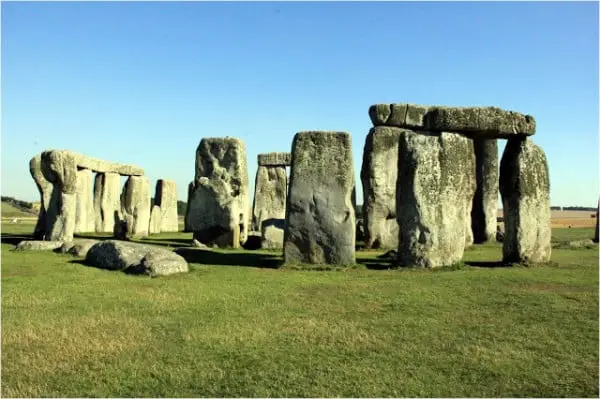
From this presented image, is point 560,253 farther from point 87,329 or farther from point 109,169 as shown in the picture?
point 109,169

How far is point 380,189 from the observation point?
16.6 m

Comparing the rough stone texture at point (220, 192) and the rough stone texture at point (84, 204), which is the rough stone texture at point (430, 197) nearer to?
the rough stone texture at point (220, 192)

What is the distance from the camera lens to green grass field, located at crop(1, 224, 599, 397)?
4445 millimetres

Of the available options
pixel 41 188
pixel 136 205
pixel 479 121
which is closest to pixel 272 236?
pixel 479 121

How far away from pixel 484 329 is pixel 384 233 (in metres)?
10.5

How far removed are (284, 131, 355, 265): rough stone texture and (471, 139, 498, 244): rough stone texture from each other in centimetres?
913

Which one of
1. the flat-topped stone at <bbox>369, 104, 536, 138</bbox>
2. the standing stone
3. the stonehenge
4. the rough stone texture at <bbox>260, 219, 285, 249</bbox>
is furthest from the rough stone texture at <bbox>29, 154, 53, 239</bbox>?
the flat-topped stone at <bbox>369, 104, 536, 138</bbox>

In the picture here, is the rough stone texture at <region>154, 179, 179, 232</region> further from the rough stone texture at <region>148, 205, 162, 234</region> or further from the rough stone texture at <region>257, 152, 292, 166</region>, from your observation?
the rough stone texture at <region>257, 152, 292, 166</region>

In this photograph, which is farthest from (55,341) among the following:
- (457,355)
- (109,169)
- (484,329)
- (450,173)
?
(109,169)

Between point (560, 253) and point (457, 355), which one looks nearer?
point (457, 355)

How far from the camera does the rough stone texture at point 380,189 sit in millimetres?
16547

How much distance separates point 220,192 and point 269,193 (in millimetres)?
7480

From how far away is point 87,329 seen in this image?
596 centimetres

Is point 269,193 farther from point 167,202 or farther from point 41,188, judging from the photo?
point 41,188
